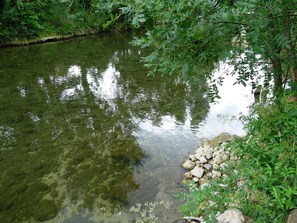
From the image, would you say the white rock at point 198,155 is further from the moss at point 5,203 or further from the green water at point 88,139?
the moss at point 5,203

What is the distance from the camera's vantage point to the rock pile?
4.87 meters

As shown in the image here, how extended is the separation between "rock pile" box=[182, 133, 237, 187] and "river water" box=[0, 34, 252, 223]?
0.27 meters

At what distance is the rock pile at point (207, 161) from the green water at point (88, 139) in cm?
28

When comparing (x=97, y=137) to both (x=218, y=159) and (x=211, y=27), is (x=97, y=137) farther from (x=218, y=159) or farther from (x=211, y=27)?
(x=211, y=27)

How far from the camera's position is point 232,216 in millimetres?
2814

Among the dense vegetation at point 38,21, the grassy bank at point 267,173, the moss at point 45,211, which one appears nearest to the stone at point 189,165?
the grassy bank at point 267,173

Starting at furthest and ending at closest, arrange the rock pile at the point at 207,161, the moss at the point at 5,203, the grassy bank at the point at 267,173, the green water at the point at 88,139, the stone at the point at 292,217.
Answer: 1. the rock pile at the point at 207,161
2. the green water at the point at 88,139
3. the moss at the point at 5,203
4. the grassy bank at the point at 267,173
5. the stone at the point at 292,217

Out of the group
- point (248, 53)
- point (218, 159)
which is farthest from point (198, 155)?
point (248, 53)

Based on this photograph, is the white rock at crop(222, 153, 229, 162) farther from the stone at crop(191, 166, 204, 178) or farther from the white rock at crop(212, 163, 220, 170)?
the stone at crop(191, 166, 204, 178)

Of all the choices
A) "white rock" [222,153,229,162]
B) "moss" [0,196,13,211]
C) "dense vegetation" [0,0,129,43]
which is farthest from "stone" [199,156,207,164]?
"dense vegetation" [0,0,129,43]

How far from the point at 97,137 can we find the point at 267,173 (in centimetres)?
480

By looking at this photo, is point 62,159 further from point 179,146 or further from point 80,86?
point 80,86

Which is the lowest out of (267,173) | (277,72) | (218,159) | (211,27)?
(218,159)

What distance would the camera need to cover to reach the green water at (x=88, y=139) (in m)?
4.64
